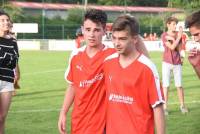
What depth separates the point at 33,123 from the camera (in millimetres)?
10867

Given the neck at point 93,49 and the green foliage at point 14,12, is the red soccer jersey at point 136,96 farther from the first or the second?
the green foliage at point 14,12

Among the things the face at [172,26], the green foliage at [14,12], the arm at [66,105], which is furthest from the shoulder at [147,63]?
the green foliage at [14,12]

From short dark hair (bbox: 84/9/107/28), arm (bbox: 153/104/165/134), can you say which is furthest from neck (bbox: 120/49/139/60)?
short dark hair (bbox: 84/9/107/28)

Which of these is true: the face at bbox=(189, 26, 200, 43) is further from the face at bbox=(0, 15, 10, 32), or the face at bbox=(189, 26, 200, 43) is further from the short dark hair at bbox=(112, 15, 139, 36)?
the face at bbox=(0, 15, 10, 32)

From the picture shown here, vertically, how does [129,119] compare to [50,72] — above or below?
above

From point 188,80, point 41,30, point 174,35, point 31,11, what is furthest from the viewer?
point 31,11

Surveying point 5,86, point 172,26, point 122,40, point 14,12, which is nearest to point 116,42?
point 122,40

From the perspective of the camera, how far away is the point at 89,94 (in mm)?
5828

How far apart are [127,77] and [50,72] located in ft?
66.2

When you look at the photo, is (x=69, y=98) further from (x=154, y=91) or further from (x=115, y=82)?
(x=154, y=91)

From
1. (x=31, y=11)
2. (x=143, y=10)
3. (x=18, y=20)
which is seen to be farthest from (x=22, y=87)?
(x=143, y=10)

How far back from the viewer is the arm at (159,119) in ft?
15.8

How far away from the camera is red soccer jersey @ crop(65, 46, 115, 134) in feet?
19.0

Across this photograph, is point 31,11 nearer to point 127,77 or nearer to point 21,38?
point 21,38
